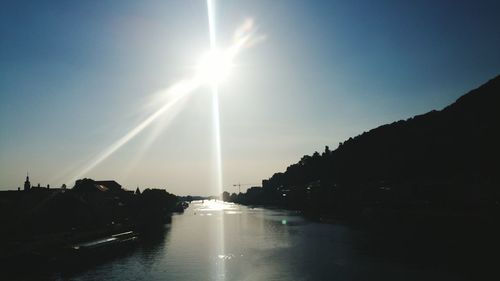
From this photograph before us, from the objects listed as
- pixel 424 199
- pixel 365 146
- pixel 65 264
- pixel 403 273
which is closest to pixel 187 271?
pixel 65 264

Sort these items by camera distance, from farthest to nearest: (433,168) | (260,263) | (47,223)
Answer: (433,168) → (47,223) → (260,263)

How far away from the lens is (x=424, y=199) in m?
104

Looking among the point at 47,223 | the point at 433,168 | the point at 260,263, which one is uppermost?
the point at 433,168

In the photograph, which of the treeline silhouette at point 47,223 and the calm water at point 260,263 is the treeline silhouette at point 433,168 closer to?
the calm water at point 260,263

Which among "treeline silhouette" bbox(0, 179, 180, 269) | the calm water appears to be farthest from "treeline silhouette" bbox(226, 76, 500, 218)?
"treeline silhouette" bbox(0, 179, 180, 269)

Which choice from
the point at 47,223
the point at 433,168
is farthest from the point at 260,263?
the point at 433,168

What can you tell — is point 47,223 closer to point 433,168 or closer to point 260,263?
point 260,263

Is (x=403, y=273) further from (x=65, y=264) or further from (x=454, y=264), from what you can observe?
(x=65, y=264)

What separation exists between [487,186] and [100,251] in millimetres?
84852

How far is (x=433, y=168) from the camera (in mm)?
124188

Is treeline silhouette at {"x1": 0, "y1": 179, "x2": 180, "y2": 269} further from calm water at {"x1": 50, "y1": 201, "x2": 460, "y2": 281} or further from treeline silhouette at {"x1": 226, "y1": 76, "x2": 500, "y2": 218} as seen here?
treeline silhouette at {"x1": 226, "y1": 76, "x2": 500, "y2": 218}

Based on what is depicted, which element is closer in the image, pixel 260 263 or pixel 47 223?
pixel 260 263

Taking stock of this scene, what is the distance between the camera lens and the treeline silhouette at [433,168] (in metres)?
91.8

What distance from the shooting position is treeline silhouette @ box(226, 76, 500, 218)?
91750mm
